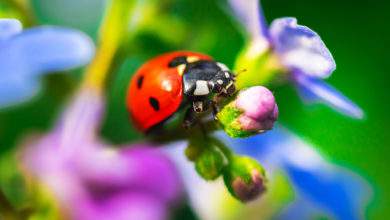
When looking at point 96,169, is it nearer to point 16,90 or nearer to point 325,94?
point 16,90

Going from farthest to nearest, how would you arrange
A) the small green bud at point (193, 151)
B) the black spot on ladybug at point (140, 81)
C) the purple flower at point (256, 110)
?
the black spot on ladybug at point (140, 81) → the small green bud at point (193, 151) → the purple flower at point (256, 110)

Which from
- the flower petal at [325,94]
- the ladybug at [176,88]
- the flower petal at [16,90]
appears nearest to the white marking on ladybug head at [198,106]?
the ladybug at [176,88]

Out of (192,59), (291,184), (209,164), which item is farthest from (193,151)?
(291,184)

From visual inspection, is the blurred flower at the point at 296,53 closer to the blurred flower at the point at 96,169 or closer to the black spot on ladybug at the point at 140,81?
the black spot on ladybug at the point at 140,81

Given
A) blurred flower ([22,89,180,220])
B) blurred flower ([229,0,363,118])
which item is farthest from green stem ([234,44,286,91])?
blurred flower ([22,89,180,220])

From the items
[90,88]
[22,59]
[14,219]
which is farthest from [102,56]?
[14,219]

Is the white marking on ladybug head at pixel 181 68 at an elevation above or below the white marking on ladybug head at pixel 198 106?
above
